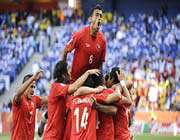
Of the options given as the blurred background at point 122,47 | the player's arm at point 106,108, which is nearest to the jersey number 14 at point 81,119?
the player's arm at point 106,108

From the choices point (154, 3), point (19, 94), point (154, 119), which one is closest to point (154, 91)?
point (154, 119)

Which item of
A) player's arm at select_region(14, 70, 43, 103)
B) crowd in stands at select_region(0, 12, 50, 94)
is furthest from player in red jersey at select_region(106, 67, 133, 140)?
crowd in stands at select_region(0, 12, 50, 94)

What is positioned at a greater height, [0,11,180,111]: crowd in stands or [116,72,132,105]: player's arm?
[116,72,132,105]: player's arm

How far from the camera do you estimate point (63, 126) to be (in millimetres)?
9891

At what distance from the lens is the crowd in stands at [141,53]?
28062 mm

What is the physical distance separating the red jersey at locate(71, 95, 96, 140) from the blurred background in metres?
13.7

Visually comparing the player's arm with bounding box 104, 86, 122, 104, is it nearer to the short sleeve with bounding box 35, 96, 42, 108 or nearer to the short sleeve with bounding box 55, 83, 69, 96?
the short sleeve with bounding box 55, 83, 69, 96

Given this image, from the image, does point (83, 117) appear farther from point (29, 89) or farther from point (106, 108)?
point (29, 89)

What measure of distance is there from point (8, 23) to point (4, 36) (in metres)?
1.85

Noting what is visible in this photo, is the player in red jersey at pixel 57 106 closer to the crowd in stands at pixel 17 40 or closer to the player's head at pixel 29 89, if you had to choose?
the player's head at pixel 29 89

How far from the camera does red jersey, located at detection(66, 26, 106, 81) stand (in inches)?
400

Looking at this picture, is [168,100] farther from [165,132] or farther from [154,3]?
[154,3]

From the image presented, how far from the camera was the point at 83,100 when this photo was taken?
9.12m

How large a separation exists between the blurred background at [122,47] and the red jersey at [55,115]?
514 inches
